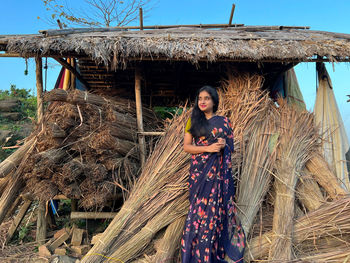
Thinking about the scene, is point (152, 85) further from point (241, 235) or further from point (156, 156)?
point (241, 235)

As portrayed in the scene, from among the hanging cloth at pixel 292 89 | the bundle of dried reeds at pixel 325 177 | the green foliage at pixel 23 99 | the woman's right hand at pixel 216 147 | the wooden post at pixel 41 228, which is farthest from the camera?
the green foliage at pixel 23 99

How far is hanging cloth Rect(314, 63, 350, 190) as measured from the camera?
12.1 ft

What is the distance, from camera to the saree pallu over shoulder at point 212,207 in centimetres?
210

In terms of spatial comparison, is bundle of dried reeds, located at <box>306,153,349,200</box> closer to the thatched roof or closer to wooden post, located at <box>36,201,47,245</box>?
the thatched roof

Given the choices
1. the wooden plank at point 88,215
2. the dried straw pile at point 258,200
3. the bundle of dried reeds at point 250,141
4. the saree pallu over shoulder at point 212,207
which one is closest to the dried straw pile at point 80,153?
the wooden plank at point 88,215

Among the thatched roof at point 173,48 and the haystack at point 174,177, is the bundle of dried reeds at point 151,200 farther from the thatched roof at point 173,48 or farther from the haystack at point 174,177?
the thatched roof at point 173,48

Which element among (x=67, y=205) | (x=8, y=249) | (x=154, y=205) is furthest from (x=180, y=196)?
(x=67, y=205)

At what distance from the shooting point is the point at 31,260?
2873 mm

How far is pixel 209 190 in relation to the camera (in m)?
2.10

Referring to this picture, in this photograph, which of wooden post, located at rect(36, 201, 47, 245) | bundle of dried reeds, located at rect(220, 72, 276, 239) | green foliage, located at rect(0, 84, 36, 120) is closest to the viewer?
bundle of dried reeds, located at rect(220, 72, 276, 239)

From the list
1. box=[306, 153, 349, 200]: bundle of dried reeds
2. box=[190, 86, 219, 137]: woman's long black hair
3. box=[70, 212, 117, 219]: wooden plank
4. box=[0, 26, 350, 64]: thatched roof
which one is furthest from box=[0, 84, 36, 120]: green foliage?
box=[306, 153, 349, 200]: bundle of dried reeds

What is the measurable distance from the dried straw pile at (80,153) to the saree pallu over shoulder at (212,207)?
2.79ft

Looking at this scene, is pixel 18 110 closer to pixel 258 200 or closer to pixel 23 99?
pixel 23 99

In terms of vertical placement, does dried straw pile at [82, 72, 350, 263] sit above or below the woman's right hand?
below
